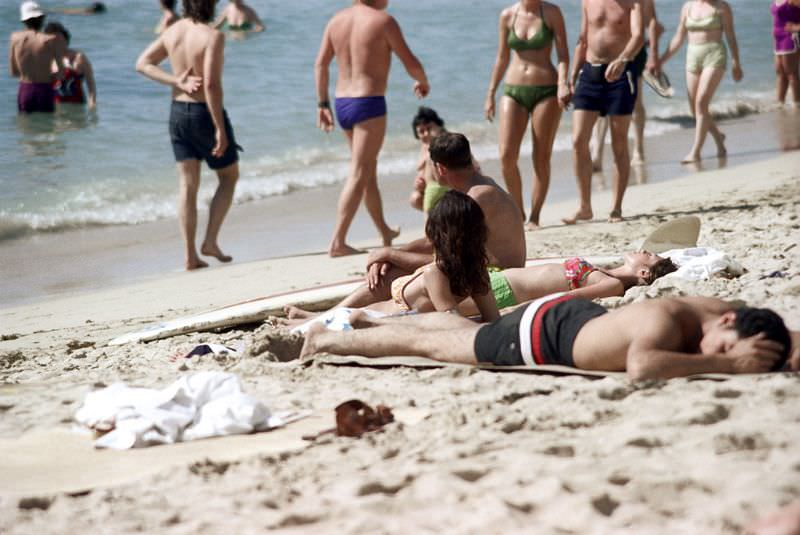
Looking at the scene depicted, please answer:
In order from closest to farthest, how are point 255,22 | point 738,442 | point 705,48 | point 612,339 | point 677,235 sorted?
point 738,442
point 612,339
point 677,235
point 705,48
point 255,22

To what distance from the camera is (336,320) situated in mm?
5410

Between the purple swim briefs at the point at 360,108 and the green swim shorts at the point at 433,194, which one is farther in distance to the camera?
the purple swim briefs at the point at 360,108

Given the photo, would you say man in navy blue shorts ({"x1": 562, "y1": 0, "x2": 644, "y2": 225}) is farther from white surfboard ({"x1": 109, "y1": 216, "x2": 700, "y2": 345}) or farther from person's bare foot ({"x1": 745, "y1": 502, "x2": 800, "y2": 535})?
person's bare foot ({"x1": 745, "y1": 502, "x2": 800, "y2": 535})

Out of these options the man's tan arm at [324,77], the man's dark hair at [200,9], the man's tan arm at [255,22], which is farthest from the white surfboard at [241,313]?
the man's tan arm at [255,22]

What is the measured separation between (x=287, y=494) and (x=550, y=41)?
18.7ft

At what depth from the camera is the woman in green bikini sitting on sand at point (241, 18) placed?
19.8 meters

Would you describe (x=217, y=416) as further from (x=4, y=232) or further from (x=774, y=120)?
(x=774, y=120)

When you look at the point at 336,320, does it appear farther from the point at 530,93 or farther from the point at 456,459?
the point at 530,93

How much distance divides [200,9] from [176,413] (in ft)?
15.4

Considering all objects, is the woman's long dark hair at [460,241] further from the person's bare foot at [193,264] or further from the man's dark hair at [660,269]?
the person's bare foot at [193,264]

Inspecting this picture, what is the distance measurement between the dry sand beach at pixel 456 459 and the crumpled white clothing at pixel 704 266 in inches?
26.6

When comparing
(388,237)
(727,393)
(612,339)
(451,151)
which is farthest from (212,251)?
(727,393)

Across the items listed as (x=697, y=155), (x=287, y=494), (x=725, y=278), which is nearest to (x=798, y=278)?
(x=725, y=278)

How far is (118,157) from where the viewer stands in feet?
42.7
